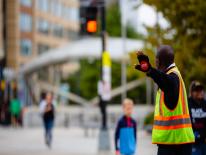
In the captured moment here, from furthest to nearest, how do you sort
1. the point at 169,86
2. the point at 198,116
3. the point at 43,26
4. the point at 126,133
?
the point at 43,26, the point at 126,133, the point at 198,116, the point at 169,86

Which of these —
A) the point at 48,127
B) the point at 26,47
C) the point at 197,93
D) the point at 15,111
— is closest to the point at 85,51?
the point at 15,111

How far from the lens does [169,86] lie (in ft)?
20.6

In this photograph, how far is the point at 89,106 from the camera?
5475 cm

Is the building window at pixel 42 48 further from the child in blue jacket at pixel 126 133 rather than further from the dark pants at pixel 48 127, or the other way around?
the child in blue jacket at pixel 126 133

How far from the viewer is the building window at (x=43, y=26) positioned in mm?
90900

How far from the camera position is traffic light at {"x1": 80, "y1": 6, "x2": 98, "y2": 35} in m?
19.9

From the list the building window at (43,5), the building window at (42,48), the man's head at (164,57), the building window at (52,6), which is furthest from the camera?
the building window at (52,6)

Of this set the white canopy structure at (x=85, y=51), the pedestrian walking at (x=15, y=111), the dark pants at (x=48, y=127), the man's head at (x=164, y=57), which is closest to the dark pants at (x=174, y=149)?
the man's head at (x=164, y=57)

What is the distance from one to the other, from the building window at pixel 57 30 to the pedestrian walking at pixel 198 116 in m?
89.1

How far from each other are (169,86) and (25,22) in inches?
3172

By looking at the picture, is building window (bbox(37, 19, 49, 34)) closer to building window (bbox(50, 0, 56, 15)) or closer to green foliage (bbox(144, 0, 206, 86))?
building window (bbox(50, 0, 56, 15))

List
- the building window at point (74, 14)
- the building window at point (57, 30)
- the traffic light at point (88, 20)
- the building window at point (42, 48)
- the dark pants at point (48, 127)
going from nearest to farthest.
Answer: the traffic light at point (88, 20) < the dark pants at point (48, 127) < the building window at point (42, 48) < the building window at point (57, 30) < the building window at point (74, 14)

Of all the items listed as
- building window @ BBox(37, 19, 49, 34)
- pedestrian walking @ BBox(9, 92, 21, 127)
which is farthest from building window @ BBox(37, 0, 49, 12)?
pedestrian walking @ BBox(9, 92, 21, 127)

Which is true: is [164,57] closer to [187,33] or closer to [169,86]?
[169,86]
